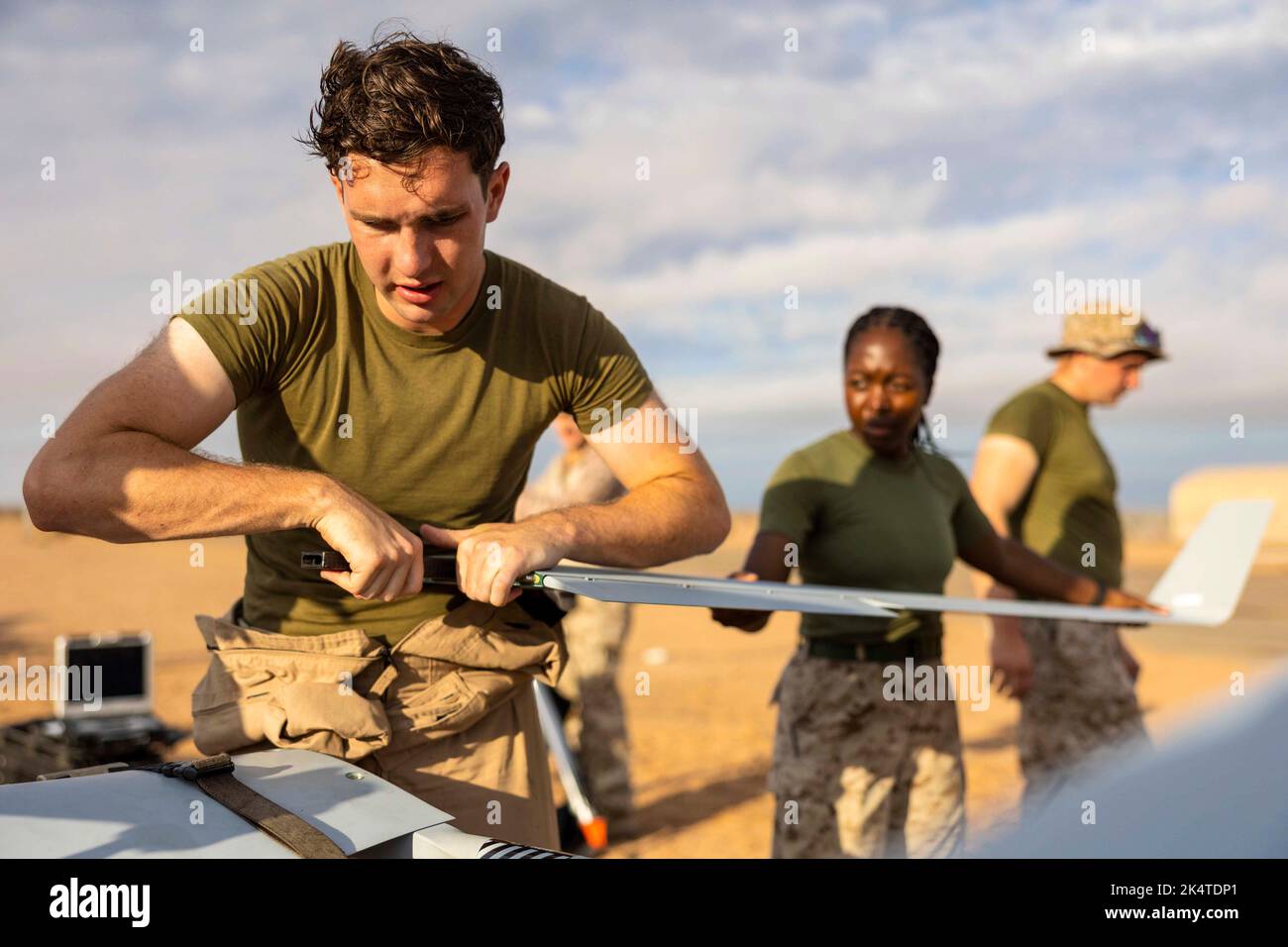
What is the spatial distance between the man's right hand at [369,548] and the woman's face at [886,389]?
239 centimetres

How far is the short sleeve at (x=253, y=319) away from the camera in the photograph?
2.65 meters

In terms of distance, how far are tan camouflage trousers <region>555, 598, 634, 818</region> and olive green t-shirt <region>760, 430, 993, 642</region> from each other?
10.3 ft

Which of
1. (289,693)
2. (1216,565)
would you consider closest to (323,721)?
(289,693)

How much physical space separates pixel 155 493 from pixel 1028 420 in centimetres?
429

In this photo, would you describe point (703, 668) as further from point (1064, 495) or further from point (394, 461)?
point (394, 461)

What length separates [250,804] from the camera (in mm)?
2004

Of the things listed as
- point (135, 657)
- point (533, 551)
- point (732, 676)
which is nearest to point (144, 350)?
point (533, 551)

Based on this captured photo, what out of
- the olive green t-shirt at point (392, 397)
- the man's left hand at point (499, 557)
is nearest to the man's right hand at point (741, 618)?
the olive green t-shirt at point (392, 397)

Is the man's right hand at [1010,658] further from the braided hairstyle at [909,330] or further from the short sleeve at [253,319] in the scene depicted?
the short sleeve at [253,319]

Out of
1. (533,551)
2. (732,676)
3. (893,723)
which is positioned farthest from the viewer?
(732,676)

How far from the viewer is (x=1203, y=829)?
73cm

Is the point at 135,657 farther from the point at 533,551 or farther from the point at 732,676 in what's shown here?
the point at 732,676

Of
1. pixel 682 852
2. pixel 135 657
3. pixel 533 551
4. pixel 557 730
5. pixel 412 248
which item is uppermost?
pixel 412 248

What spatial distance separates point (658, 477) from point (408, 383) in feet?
2.26
